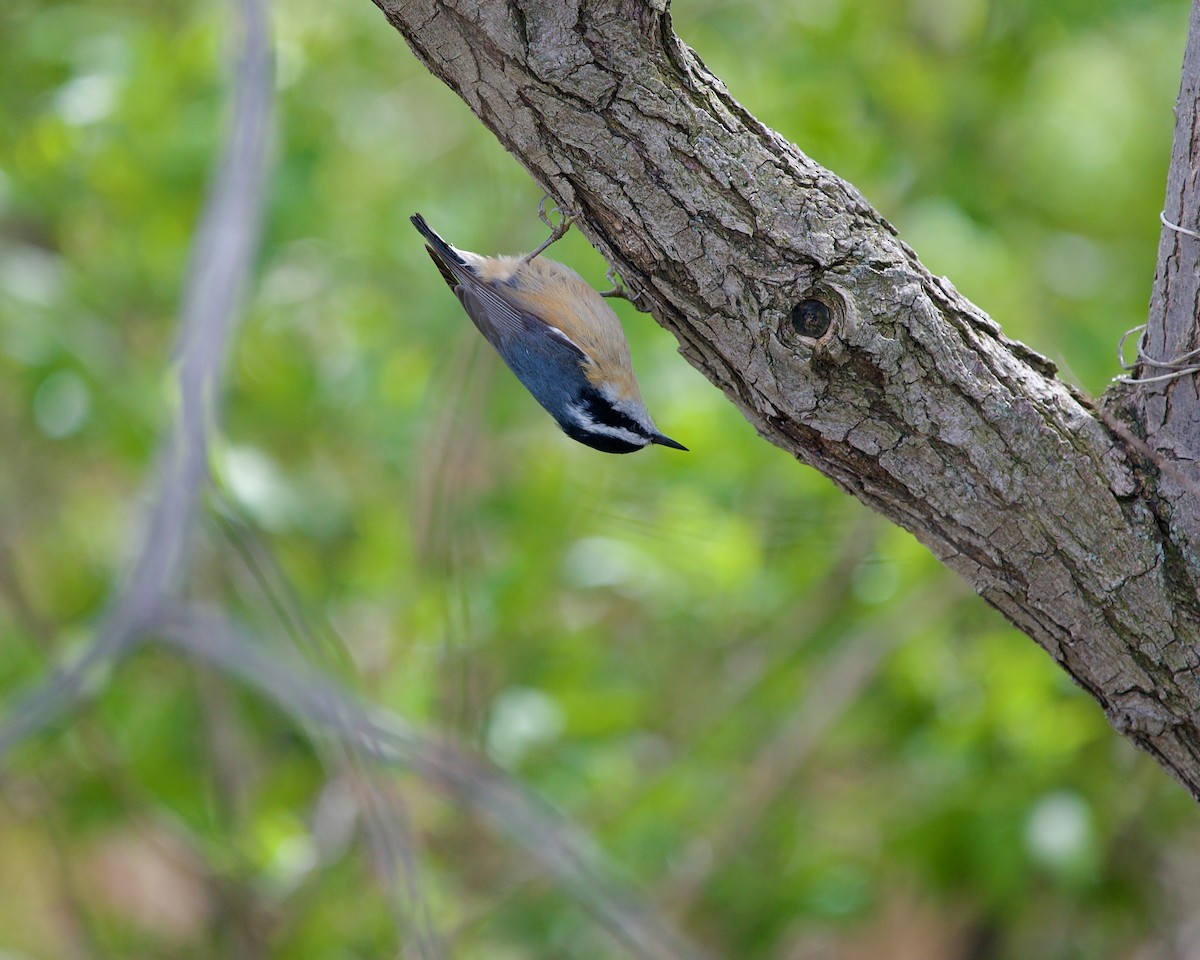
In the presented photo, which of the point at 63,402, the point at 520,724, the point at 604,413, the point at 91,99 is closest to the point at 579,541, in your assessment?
the point at 520,724

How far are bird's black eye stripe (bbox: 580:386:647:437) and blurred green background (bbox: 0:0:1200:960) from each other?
1.75 ft

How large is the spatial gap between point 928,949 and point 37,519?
4357 mm

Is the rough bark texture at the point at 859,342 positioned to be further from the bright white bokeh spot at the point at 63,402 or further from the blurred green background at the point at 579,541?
the bright white bokeh spot at the point at 63,402

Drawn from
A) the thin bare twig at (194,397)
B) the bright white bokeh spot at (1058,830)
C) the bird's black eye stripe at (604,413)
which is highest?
the bird's black eye stripe at (604,413)

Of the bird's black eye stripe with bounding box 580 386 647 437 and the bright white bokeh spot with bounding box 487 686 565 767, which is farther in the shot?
the bright white bokeh spot with bounding box 487 686 565 767

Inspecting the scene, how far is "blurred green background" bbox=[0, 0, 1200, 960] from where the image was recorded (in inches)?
124

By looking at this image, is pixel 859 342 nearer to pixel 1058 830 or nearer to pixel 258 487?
pixel 258 487

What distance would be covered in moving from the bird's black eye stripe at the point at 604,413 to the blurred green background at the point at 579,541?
532 mm

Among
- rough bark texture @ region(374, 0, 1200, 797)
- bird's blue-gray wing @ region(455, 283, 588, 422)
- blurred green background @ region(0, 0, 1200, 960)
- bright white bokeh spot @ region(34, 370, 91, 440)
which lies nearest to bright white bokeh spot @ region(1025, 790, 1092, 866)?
blurred green background @ region(0, 0, 1200, 960)

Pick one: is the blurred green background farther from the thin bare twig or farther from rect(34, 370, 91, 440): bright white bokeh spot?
the thin bare twig

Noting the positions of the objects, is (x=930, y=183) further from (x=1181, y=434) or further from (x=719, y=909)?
(x=719, y=909)

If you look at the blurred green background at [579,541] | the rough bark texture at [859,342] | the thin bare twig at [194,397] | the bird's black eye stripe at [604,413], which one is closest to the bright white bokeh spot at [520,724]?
the blurred green background at [579,541]

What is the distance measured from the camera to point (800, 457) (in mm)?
1557

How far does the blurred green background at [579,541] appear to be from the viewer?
3158 mm
